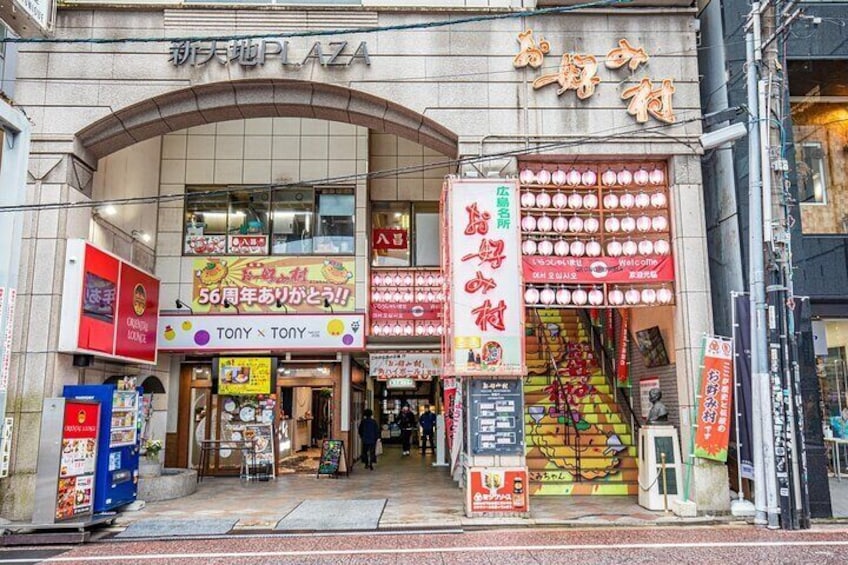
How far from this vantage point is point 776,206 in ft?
33.1

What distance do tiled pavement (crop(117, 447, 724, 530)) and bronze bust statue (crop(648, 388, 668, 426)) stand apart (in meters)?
1.43

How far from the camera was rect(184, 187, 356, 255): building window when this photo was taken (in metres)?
16.3

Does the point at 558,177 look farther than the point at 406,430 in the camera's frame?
No

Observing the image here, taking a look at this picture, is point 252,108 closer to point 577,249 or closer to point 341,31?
point 341,31

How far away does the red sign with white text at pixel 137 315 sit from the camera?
12727mm

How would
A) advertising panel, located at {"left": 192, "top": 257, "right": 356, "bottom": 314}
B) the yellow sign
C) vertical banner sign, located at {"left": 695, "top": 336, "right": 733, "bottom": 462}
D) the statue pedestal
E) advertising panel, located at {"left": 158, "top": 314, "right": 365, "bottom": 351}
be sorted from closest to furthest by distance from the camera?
1. vertical banner sign, located at {"left": 695, "top": 336, "right": 733, "bottom": 462}
2. the statue pedestal
3. advertising panel, located at {"left": 158, "top": 314, "right": 365, "bottom": 351}
4. advertising panel, located at {"left": 192, "top": 257, "right": 356, "bottom": 314}
5. the yellow sign

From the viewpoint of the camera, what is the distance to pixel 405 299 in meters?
16.5

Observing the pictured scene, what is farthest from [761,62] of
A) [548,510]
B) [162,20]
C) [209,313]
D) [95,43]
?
[209,313]

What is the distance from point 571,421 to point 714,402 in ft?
10.6

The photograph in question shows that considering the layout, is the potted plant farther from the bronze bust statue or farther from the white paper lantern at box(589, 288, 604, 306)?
the bronze bust statue

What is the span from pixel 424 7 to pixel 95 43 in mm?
5577

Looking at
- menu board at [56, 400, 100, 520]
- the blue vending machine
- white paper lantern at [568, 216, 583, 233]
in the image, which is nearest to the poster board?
the blue vending machine

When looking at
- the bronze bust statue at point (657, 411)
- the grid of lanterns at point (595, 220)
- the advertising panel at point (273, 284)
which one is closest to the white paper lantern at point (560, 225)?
the grid of lanterns at point (595, 220)

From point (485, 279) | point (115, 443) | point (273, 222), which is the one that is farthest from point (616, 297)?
point (273, 222)
